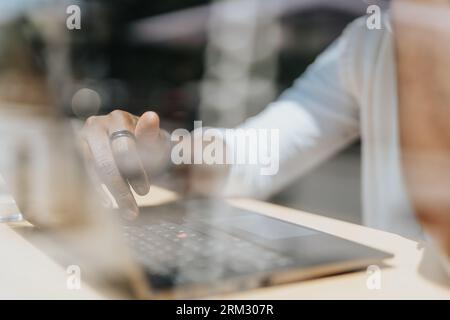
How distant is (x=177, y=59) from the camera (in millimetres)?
588

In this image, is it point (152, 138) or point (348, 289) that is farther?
point (152, 138)

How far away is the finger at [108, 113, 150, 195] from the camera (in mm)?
427

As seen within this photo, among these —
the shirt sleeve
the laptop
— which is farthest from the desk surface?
the shirt sleeve

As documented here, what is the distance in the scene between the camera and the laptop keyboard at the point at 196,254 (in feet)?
1.00

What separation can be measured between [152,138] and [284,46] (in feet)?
1.01

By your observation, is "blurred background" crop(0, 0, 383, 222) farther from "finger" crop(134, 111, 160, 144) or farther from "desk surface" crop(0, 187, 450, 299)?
"desk surface" crop(0, 187, 450, 299)

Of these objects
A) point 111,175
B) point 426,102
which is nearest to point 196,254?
point 111,175

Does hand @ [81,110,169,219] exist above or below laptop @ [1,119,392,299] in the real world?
above

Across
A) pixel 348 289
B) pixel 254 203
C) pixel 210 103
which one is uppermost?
pixel 210 103

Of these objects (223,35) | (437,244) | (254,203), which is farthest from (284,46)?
(437,244)

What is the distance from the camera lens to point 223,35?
76 cm

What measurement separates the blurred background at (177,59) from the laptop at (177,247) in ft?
0.30

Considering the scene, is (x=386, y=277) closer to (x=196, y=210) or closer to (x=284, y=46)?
(x=196, y=210)

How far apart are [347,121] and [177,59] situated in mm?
380
